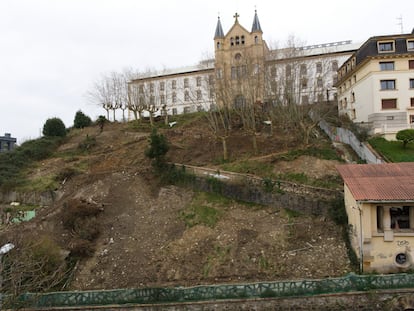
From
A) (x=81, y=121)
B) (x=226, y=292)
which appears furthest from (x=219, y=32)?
(x=226, y=292)

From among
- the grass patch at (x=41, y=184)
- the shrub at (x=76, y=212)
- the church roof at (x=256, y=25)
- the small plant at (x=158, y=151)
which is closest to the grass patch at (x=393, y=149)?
the small plant at (x=158, y=151)

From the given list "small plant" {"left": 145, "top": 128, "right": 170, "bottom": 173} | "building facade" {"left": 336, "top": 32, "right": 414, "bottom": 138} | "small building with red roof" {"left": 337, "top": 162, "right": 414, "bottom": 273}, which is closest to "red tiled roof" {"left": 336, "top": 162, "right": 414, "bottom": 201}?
"small building with red roof" {"left": 337, "top": 162, "right": 414, "bottom": 273}

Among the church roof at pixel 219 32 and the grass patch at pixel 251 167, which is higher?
the church roof at pixel 219 32

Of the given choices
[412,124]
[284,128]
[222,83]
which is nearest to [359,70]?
[412,124]

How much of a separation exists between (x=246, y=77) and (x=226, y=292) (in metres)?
21.4

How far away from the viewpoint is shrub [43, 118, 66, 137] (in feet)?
145

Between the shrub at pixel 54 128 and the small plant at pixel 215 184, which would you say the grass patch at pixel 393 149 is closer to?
the small plant at pixel 215 184

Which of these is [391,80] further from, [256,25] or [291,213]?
[256,25]

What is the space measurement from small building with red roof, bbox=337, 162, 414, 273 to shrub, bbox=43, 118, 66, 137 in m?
37.9

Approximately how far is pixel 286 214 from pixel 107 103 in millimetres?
35642

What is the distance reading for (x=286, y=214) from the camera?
2094cm

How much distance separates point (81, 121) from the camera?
5053 centimetres

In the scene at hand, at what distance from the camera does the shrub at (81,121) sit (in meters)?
50.6

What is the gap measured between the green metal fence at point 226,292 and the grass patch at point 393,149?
13517 millimetres
